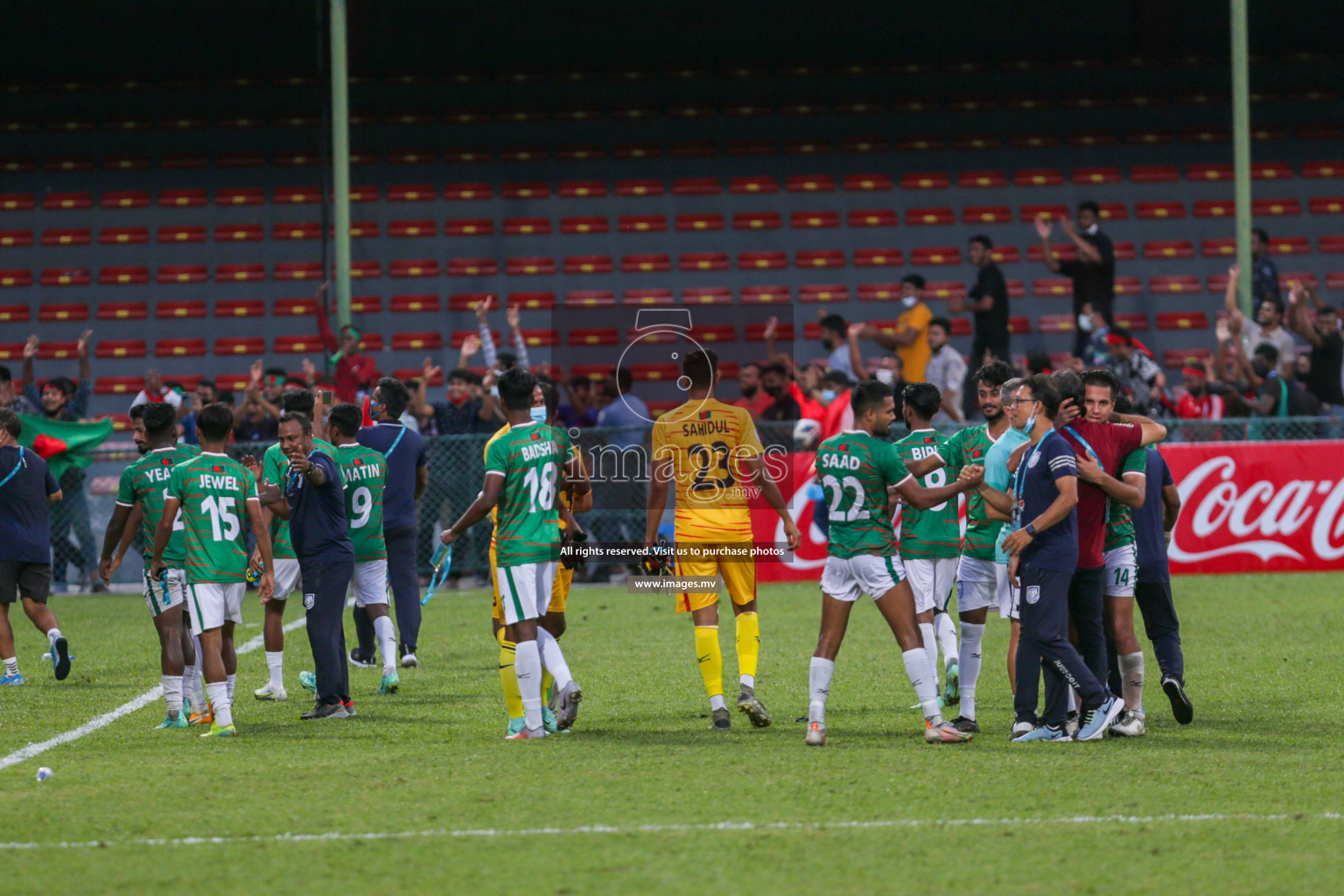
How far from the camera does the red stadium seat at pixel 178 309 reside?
22719 mm

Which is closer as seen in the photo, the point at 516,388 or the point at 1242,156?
the point at 516,388

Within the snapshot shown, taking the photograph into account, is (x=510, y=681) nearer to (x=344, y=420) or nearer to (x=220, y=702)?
(x=220, y=702)

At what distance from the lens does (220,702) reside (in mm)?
8078

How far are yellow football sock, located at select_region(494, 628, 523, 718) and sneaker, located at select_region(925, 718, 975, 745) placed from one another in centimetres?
223

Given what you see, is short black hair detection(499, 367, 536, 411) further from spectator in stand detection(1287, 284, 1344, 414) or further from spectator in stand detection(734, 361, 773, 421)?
spectator in stand detection(1287, 284, 1344, 414)

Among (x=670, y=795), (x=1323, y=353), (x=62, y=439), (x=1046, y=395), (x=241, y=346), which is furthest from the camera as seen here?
(x=241, y=346)

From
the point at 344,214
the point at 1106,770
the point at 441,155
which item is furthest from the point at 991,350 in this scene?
A: the point at 1106,770

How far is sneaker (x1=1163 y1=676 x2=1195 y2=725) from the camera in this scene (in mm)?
7922

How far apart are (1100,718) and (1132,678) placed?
441 millimetres

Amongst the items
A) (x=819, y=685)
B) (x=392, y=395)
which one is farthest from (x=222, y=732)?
(x=819, y=685)

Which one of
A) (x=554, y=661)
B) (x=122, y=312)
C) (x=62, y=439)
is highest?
(x=122, y=312)

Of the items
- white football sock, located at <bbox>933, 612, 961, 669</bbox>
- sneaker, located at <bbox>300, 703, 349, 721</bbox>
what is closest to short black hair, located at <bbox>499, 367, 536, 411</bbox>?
sneaker, located at <bbox>300, 703, 349, 721</bbox>

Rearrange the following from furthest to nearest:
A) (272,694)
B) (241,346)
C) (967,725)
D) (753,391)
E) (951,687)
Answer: (241,346), (753,391), (272,694), (951,687), (967,725)

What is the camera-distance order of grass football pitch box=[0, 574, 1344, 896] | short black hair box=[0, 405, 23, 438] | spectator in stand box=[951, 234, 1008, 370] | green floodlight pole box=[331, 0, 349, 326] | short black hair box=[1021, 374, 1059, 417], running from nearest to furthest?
grass football pitch box=[0, 574, 1344, 896] → short black hair box=[1021, 374, 1059, 417] → short black hair box=[0, 405, 23, 438] → spectator in stand box=[951, 234, 1008, 370] → green floodlight pole box=[331, 0, 349, 326]
